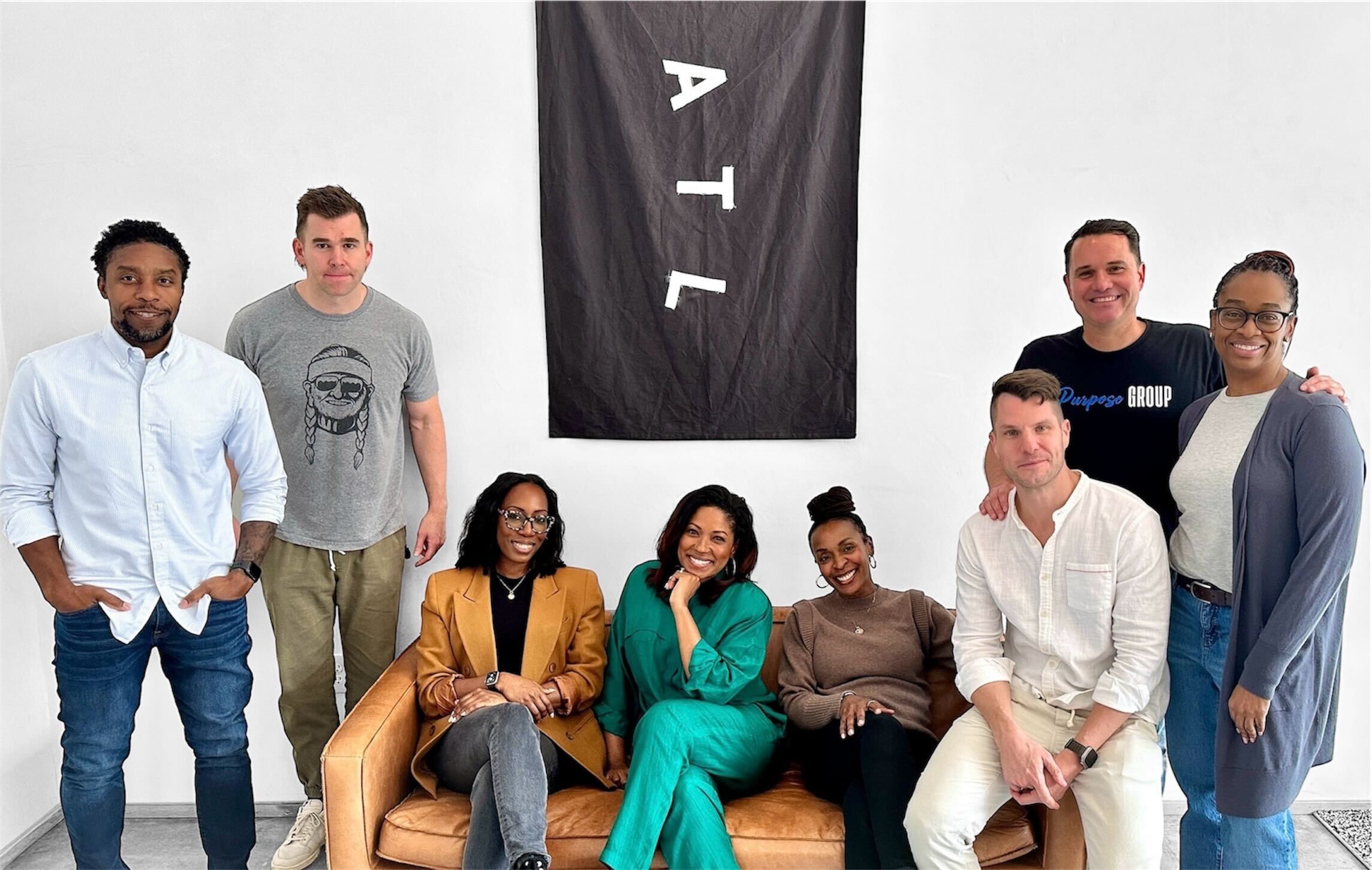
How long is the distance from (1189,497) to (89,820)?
2485 millimetres

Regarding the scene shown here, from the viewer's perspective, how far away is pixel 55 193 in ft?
9.42

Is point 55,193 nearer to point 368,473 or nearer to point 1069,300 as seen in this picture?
point 368,473

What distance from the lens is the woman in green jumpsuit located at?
85.7 inches

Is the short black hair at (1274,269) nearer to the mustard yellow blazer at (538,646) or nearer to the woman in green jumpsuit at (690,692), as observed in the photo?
the woman in green jumpsuit at (690,692)

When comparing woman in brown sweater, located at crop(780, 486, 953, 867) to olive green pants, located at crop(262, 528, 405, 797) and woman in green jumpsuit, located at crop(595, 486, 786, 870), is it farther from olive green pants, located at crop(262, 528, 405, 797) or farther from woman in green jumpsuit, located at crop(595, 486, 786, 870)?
olive green pants, located at crop(262, 528, 405, 797)

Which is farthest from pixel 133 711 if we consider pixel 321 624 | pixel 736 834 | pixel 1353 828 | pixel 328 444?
pixel 1353 828

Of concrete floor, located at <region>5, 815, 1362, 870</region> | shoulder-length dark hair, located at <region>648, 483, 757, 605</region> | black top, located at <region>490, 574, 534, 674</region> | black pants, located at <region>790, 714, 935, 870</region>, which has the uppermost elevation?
shoulder-length dark hair, located at <region>648, 483, 757, 605</region>

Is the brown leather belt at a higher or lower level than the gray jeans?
higher

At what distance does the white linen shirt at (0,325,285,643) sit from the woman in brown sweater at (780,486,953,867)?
4.71 ft

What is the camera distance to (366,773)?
86.2 inches

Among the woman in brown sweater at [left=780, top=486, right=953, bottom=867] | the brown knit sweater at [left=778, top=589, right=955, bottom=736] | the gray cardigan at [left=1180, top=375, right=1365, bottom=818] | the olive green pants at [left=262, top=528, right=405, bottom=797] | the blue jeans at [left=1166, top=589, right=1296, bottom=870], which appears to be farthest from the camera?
the olive green pants at [left=262, top=528, right=405, bottom=797]

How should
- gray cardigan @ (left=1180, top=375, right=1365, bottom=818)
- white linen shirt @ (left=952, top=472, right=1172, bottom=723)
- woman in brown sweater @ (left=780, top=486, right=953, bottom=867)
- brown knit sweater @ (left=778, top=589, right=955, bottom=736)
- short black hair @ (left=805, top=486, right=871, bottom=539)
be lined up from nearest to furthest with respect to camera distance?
gray cardigan @ (left=1180, top=375, right=1365, bottom=818) → white linen shirt @ (left=952, top=472, right=1172, bottom=723) → woman in brown sweater @ (left=780, top=486, right=953, bottom=867) → brown knit sweater @ (left=778, top=589, right=955, bottom=736) → short black hair @ (left=805, top=486, right=871, bottom=539)

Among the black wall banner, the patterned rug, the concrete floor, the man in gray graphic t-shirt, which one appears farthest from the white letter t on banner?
the patterned rug

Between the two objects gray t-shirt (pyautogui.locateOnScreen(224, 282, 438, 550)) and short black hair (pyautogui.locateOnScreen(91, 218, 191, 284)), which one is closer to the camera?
short black hair (pyautogui.locateOnScreen(91, 218, 191, 284))
